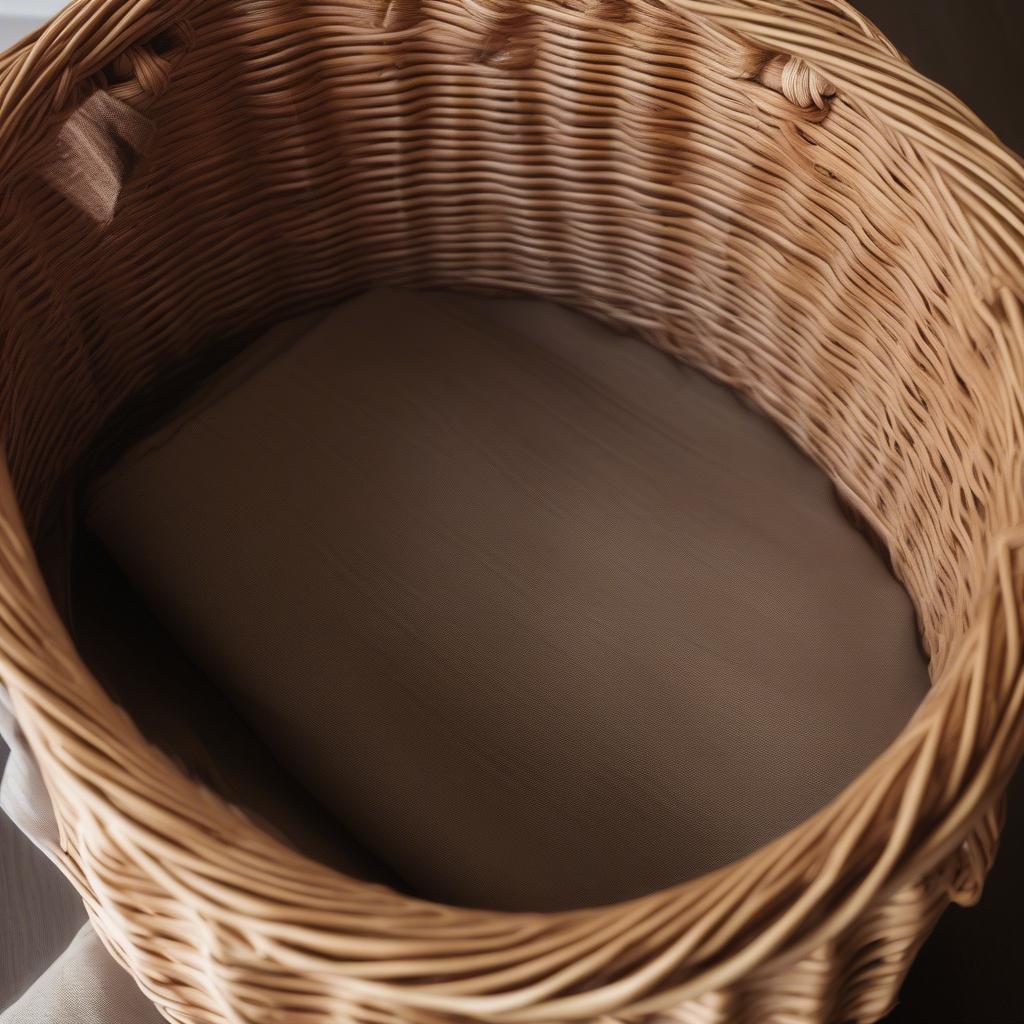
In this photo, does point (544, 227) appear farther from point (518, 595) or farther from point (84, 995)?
point (84, 995)

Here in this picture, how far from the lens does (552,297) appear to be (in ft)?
3.02

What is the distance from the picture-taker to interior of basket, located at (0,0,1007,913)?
0.68 meters

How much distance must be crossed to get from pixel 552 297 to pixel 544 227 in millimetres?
71

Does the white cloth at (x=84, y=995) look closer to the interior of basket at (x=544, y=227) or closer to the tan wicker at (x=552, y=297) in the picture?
the tan wicker at (x=552, y=297)

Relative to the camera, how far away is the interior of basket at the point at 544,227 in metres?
0.68

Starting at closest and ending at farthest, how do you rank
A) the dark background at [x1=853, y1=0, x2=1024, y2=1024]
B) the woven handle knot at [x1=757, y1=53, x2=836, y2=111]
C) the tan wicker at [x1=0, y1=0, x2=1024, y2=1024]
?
the tan wicker at [x1=0, y1=0, x2=1024, y2=1024], the woven handle knot at [x1=757, y1=53, x2=836, y2=111], the dark background at [x1=853, y1=0, x2=1024, y2=1024]

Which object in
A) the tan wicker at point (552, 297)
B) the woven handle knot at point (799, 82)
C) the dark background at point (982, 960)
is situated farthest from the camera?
the dark background at point (982, 960)

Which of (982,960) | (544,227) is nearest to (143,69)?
(544,227)

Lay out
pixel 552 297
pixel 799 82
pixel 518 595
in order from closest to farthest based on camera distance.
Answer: pixel 799 82, pixel 518 595, pixel 552 297

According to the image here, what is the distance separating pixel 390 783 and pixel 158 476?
0.91 feet

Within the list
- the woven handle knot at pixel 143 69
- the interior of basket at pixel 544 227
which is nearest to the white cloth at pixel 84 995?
the interior of basket at pixel 544 227

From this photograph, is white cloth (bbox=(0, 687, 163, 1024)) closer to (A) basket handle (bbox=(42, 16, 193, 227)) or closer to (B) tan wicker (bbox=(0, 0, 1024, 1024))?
(B) tan wicker (bbox=(0, 0, 1024, 1024))

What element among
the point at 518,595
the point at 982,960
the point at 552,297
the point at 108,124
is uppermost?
the point at 108,124

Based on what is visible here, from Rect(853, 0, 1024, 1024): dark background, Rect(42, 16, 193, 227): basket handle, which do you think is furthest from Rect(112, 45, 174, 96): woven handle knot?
Rect(853, 0, 1024, 1024): dark background
